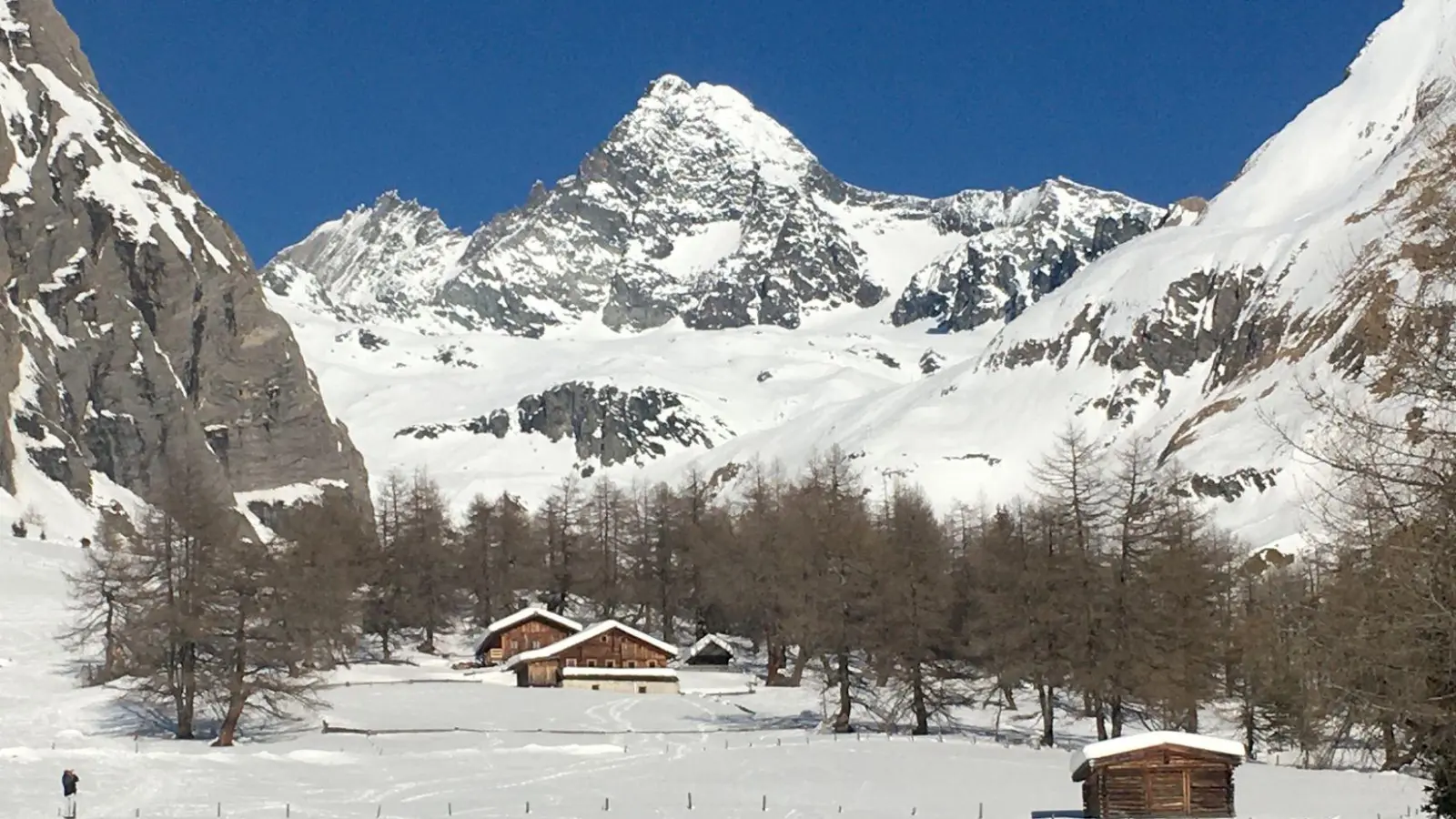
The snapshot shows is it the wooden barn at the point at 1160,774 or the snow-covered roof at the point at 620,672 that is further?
the snow-covered roof at the point at 620,672

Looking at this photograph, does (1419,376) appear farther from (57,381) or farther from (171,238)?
(171,238)

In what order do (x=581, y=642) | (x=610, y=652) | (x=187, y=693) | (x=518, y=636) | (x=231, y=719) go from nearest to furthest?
(x=231, y=719) → (x=187, y=693) → (x=581, y=642) → (x=610, y=652) → (x=518, y=636)

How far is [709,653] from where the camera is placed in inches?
3531

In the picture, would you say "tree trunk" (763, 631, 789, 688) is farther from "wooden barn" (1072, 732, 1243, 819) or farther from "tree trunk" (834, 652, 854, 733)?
"wooden barn" (1072, 732, 1243, 819)

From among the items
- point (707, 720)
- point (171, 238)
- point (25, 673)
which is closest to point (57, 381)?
point (171, 238)

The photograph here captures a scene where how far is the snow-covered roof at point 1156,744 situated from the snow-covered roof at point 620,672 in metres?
40.9

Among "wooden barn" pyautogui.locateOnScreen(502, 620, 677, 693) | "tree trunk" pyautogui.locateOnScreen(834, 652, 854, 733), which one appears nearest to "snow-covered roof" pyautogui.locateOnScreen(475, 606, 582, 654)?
"wooden barn" pyautogui.locateOnScreen(502, 620, 677, 693)

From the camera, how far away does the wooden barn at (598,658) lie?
78438mm

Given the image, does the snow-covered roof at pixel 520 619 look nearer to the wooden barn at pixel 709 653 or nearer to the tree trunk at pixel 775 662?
the wooden barn at pixel 709 653

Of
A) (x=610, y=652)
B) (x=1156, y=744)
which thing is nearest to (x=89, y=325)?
(x=610, y=652)

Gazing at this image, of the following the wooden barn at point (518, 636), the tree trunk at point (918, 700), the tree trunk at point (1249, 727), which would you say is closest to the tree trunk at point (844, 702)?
the tree trunk at point (918, 700)

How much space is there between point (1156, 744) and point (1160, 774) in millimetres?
828

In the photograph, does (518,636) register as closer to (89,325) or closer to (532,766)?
(532,766)

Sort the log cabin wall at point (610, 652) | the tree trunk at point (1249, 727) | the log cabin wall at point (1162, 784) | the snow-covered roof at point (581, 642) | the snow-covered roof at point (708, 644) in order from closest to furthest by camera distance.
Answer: the log cabin wall at point (1162, 784), the tree trunk at point (1249, 727), the snow-covered roof at point (581, 642), the log cabin wall at point (610, 652), the snow-covered roof at point (708, 644)
